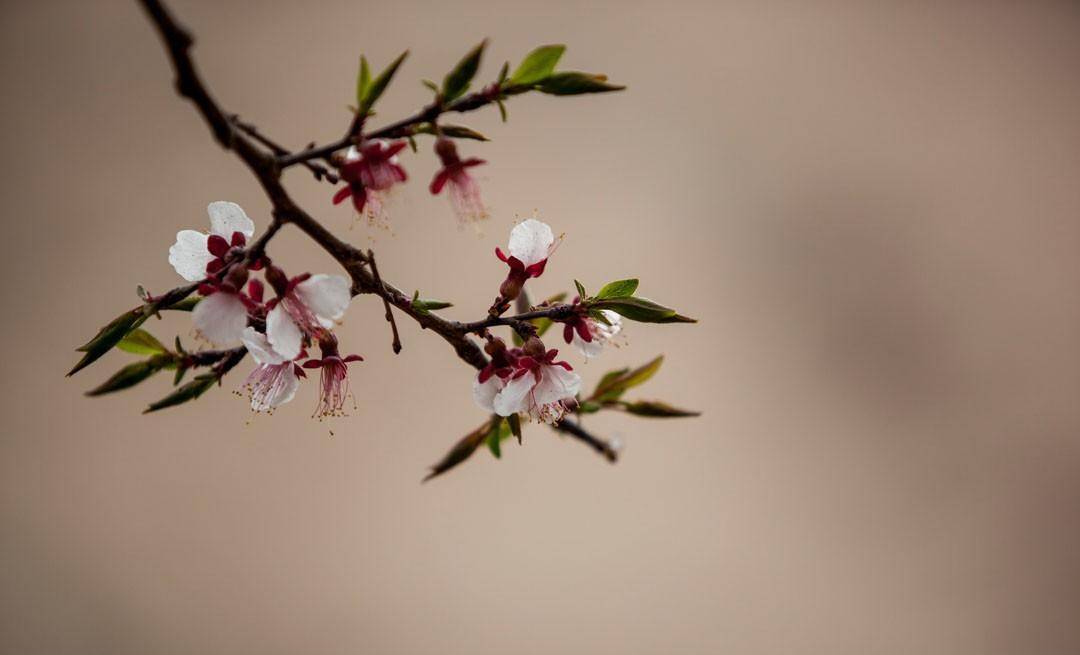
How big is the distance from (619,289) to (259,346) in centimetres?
30

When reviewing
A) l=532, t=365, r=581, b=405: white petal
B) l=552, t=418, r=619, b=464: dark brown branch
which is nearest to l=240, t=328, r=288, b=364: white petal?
l=532, t=365, r=581, b=405: white petal

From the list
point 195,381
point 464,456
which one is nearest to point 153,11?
point 195,381

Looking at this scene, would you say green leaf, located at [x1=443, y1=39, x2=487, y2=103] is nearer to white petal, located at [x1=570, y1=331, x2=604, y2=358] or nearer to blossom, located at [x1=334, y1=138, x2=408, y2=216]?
blossom, located at [x1=334, y1=138, x2=408, y2=216]

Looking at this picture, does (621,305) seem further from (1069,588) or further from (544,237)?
(1069,588)

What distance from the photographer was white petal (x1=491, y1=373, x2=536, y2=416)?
59 cm

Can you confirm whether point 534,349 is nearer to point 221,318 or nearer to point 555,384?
point 555,384

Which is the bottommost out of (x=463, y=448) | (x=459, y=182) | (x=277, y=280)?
(x=463, y=448)

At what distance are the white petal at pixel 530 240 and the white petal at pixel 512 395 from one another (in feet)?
0.40

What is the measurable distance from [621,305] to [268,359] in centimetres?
29

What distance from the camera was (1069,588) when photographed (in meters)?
2.29

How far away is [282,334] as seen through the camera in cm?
53

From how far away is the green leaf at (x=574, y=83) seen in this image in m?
0.51

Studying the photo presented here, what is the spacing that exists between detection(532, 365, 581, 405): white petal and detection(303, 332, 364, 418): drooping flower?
165mm

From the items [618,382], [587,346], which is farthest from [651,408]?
[587,346]
